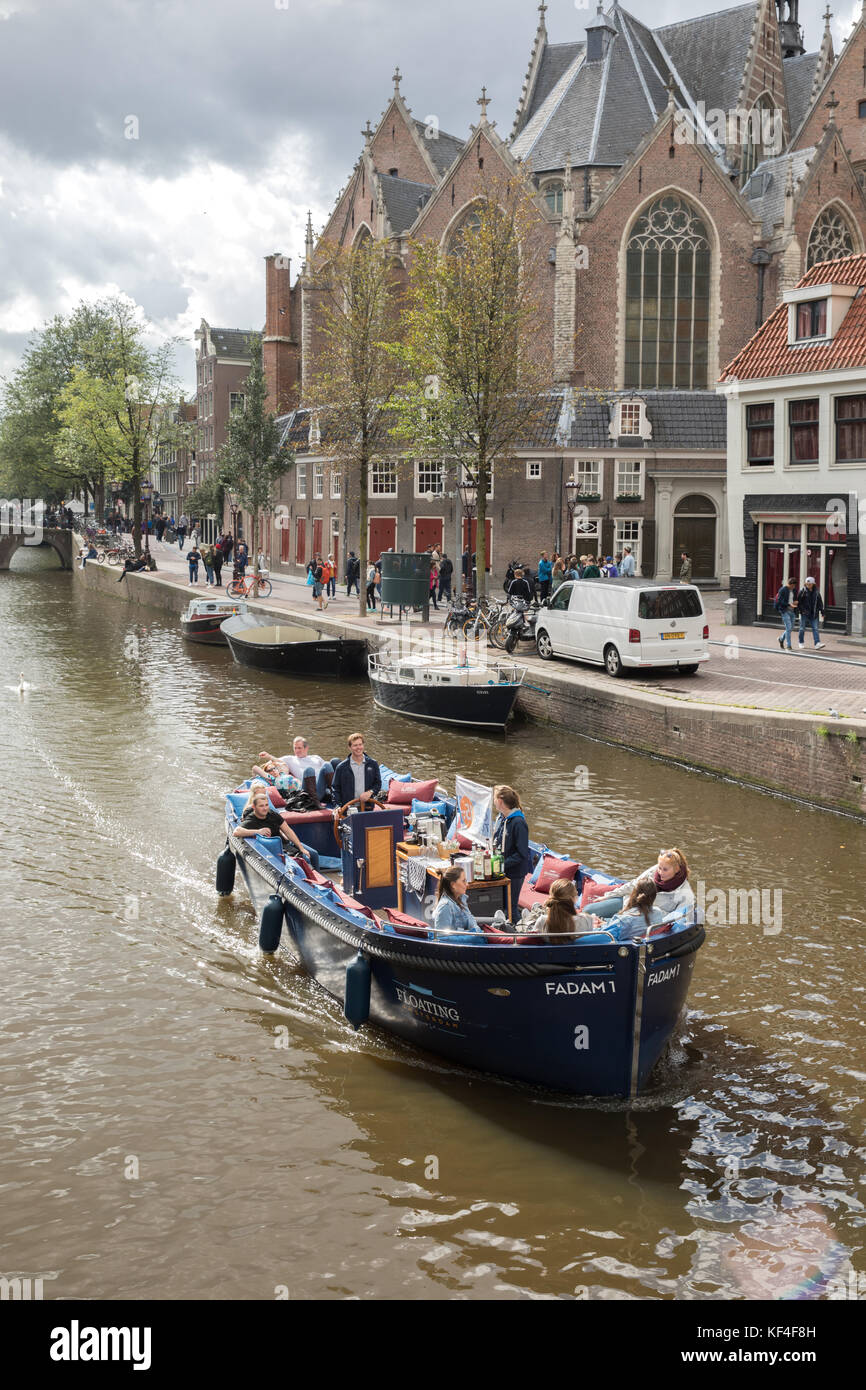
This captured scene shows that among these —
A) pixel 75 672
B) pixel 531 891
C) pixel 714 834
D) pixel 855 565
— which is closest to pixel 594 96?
pixel 855 565

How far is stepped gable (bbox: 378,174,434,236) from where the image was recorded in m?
51.6

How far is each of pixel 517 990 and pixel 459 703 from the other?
1467cm

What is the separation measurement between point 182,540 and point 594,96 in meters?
37.5

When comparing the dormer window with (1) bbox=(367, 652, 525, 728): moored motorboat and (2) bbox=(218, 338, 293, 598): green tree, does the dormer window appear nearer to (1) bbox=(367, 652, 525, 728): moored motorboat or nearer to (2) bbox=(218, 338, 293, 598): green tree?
(1) bbox=(367, 652, 525, 728): moored motorboat

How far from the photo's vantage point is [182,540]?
74.3 metres

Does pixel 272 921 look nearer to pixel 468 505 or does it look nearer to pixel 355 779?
pixel 355 779

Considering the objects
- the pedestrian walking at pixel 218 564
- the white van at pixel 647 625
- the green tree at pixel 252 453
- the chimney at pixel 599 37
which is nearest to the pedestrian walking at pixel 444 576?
the pedestrian walking at pixel 218 564

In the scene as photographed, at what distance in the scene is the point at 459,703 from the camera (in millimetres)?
23094

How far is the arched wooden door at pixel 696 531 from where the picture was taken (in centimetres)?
4103

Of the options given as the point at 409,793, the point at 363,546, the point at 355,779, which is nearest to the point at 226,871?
the point at 355,779

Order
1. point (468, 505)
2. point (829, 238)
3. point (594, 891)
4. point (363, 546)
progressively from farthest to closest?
point (829, 238), point (468, 505), point (363, 546), point (594, 891)

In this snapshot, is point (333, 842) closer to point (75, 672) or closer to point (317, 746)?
point (317, 746)

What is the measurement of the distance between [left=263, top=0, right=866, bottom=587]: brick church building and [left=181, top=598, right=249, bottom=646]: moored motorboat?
6.78m
